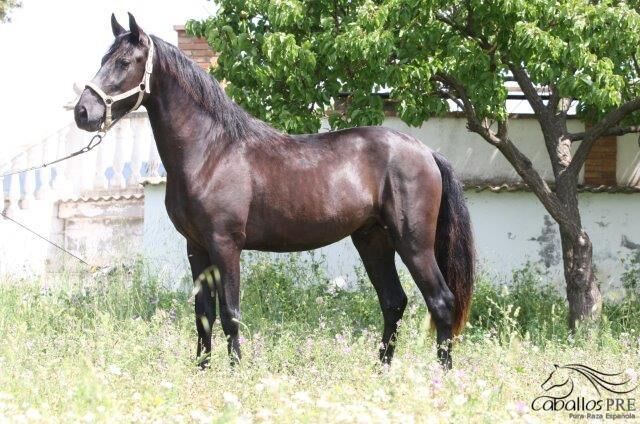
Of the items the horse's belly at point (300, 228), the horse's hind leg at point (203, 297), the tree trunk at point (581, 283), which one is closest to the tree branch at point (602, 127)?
the tree trunk at point (581, 283)

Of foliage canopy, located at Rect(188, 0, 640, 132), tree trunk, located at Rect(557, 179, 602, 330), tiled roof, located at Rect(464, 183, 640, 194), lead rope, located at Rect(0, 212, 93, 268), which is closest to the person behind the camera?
foliage canopy, located at Rect(188, 0, 640, 132)

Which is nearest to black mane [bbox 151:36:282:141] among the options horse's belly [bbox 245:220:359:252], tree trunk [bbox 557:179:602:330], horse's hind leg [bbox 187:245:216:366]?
horse's belly [bbox 245:220:359:252]

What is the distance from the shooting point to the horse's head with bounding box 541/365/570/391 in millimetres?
5008

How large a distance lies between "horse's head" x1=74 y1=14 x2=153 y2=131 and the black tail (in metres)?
Result: 2.06

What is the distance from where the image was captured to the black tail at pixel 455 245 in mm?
6273

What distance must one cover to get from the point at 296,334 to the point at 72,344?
1.91m

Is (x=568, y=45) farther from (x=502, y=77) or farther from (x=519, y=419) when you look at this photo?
(x=519, y=419)

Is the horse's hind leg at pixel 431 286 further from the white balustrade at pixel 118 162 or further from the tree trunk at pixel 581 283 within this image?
the white balustrade at pixel 118 162

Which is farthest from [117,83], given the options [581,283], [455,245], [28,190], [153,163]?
[28,190]

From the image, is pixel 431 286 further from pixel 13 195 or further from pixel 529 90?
pixel 13 195

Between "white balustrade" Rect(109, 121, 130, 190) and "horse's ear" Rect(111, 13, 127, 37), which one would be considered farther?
"white balustrade" Rect(109, 121, 130, 190)

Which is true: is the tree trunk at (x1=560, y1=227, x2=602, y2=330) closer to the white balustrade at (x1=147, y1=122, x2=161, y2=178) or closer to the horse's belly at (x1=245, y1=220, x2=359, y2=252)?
the horse's belly at (x1=245, y1=220, x2=359, y2=252)

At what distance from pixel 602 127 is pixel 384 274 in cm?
283

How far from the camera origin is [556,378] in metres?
5.32
